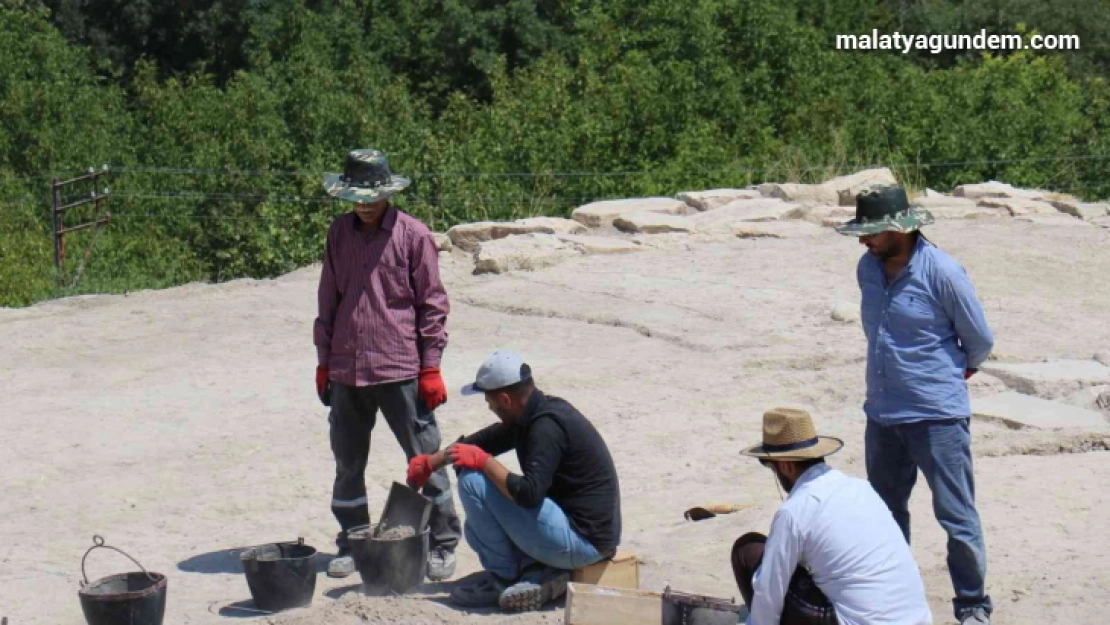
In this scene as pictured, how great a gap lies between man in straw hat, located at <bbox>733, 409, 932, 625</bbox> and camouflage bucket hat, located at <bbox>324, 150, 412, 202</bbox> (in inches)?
100

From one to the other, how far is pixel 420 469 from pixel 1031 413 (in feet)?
14.2

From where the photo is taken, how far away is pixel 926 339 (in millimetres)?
5387

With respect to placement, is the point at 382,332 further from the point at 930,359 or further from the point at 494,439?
the point at 930,359

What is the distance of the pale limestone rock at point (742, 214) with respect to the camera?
14773 millimetres

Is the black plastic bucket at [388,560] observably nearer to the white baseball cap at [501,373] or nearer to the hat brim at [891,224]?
the white baseball cap at [501,373]

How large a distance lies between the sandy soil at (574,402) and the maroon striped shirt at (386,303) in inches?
37.2

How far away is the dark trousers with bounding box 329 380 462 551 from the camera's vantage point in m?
6.38

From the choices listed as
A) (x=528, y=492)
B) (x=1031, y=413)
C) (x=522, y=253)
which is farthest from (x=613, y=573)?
(x=522, y=253)

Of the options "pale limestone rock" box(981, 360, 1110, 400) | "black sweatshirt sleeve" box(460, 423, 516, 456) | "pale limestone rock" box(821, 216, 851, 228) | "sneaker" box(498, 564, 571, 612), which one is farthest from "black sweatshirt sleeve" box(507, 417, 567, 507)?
"pale limestone rock" box(821, 216, 851, 228)

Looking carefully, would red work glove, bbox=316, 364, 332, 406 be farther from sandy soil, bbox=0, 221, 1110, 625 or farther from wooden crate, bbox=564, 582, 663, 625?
wooden crate, bbox=564, 582, 663, 625

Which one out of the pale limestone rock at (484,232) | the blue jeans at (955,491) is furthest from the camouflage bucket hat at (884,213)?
the pale limestone rock at (484,232)

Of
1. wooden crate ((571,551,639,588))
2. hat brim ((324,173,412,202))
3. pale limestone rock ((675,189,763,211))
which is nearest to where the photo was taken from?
wooden crate ((571,551,639,588))

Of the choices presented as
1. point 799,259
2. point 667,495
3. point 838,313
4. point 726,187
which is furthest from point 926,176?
point 667,495

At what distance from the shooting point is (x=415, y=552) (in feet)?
19.9
